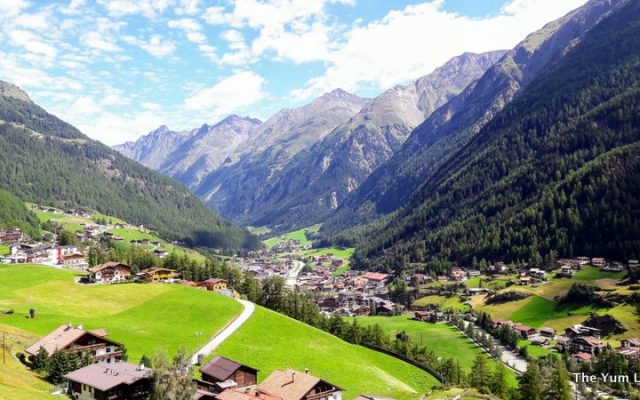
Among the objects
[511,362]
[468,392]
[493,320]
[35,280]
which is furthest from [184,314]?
[493,320]

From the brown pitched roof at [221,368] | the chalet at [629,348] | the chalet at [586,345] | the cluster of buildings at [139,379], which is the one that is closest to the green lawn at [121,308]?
the cluster of buildings at [139,379]

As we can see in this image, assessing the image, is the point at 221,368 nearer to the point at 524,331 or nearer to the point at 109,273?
the point at 109,273

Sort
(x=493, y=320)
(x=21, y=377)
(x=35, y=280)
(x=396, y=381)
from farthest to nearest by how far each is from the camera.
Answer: (x=493, y=320) → (x=35, y=280) → (x=396, y=381) → (x=21, y=377)

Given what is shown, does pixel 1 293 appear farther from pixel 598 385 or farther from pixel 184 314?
pixel 598 385

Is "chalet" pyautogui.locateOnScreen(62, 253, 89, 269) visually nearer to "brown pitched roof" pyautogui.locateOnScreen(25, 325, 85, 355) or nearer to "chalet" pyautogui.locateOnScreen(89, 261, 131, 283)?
"chalet" pyautogui.locateOnScreen(89, 261, 131, 283)

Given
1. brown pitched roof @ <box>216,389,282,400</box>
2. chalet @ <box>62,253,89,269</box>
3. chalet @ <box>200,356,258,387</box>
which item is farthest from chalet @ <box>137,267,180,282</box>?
brown pitched roof @ <box>216,389,282,400</box>

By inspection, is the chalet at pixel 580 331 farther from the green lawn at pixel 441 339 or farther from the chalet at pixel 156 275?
the chalet at pixel 156 275
